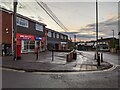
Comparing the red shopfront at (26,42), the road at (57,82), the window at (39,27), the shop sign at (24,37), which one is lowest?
the road at (57,82)

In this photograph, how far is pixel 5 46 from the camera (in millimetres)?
31984

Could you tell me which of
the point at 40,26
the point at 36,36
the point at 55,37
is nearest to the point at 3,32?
the point at 36,36

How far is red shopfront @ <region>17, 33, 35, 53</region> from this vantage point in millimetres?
38956

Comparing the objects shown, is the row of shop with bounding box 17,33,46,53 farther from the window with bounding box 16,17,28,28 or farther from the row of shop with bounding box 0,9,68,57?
the window with bounding box 16,17,28,28

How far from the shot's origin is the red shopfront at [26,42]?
3896cm

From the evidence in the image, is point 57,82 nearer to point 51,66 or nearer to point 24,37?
point 51,66

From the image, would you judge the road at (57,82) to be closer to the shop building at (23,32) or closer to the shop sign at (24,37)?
the shop building at (23,32)

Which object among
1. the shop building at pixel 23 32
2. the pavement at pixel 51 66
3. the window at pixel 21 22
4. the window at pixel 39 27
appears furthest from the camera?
the window at pixel 39 27

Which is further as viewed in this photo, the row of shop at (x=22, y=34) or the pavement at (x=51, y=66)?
the row of shop at (x=22, y=34)

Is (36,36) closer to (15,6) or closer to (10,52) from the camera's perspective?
(10,52)

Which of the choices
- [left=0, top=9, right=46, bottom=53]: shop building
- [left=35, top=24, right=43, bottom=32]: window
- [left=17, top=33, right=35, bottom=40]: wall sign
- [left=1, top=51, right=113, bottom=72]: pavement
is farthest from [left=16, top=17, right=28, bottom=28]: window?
[left=1, top=51, right=113, bottom=72]: pavement

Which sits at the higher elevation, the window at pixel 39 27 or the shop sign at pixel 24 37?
the window at pixel 39 27

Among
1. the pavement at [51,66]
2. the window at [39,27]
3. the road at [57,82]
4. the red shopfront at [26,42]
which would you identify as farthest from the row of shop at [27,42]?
the road at [57,82]

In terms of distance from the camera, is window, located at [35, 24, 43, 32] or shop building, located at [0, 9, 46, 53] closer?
shop building, located at [0, 9, 46, 53]
